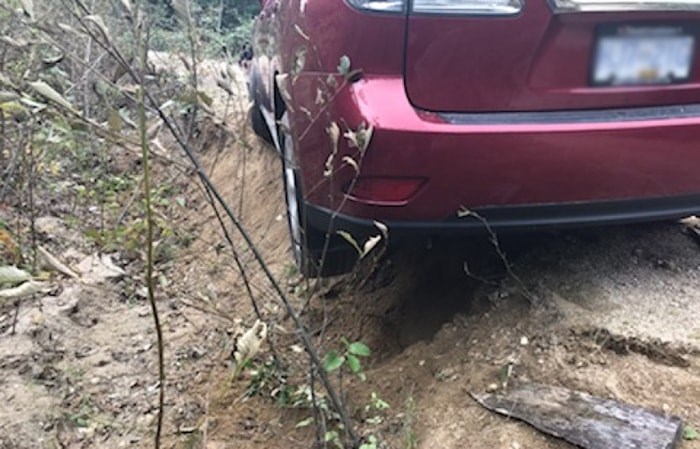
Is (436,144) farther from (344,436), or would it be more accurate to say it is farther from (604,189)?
(344,436)

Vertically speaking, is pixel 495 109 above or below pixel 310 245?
above

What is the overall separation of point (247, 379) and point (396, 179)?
0.95 m

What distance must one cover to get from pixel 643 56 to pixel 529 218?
59cm

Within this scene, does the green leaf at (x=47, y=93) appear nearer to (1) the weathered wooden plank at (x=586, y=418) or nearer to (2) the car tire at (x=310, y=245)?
(2) the car tire at (x=310, y=245)

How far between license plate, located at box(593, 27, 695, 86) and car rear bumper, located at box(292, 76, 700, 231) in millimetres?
97

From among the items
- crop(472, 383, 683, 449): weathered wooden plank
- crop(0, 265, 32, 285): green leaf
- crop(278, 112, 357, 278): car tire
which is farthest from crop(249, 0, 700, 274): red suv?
crop(0, 265, 32, 285): green leaf

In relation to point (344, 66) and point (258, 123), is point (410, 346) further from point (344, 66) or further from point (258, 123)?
point (258, 123)

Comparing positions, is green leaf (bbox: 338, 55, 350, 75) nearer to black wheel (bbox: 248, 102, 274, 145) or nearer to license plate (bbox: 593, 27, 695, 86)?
license plate (bbox: 593, 27, 695, 86)

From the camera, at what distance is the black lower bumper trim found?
7.12ft

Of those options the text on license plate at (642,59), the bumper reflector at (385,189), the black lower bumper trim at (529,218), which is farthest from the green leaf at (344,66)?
the text on license plate at (642,59)

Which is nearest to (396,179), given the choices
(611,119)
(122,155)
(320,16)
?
(320,16)

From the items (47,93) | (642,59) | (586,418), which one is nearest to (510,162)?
(642,59)

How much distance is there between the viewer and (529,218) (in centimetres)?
220

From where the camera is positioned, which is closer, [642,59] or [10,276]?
[10,276]
